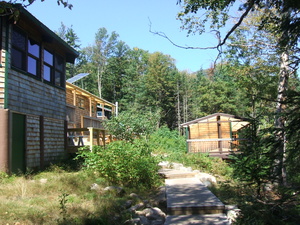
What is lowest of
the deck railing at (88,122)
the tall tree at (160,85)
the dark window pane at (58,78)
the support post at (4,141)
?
the support post at (4,141)

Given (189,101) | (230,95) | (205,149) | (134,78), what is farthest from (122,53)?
(205,149)

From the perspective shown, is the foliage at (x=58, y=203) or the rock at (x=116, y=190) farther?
the rock at (x=116, y=190)

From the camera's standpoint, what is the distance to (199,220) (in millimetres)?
5633

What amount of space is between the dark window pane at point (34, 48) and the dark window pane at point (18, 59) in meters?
0.55

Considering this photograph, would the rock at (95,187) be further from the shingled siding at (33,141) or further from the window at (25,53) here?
the window at (25,53)

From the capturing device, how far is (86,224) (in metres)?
4.93

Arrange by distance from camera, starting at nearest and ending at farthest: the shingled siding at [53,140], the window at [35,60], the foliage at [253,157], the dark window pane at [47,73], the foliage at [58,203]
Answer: the foliage at [253,157], the foliage at [58,203], the window at [35,60], the shingled siding at [53,140], the dark window pane at [47,73]

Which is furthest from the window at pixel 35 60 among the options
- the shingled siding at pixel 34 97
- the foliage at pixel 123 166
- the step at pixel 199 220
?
the step at pixel 199 220

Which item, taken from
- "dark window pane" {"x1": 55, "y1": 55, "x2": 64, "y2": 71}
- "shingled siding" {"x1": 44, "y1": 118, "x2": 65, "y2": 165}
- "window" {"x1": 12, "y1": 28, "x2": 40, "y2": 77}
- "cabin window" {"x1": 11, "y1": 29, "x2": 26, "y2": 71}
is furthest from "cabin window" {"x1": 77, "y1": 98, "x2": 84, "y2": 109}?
"cabin window" {"x1": 11, "y1": 29, "x2": 26, "y2": 71}

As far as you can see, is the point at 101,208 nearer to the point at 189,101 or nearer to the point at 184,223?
the point at 184,223

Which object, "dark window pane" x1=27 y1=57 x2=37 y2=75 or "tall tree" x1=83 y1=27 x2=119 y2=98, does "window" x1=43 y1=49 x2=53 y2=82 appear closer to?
"dark window pane" x1=27 y1=57 x2=37 y2=75

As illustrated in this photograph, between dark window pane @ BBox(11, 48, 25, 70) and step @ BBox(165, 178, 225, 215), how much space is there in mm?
5984

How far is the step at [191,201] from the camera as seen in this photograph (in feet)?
20.1

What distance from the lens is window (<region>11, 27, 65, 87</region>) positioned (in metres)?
9.37
